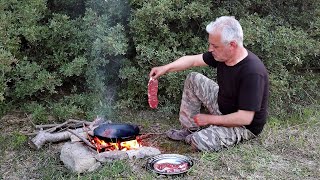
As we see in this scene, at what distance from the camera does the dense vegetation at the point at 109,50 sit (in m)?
5.20

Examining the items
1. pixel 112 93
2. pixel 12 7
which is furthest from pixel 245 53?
pixel 12 7

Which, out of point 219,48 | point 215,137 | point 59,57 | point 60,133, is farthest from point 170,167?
point 59,57

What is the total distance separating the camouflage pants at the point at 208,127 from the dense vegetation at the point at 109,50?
0.59m

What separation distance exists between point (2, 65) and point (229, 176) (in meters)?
2.63

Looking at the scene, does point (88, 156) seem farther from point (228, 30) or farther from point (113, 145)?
point (228, 30)

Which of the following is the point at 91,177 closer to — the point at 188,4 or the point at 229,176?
the point at 229,176

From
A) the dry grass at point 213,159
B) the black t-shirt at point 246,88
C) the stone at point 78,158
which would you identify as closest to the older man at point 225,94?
the black t-shirt at point 246,88

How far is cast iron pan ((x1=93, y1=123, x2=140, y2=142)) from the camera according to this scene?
421 cm

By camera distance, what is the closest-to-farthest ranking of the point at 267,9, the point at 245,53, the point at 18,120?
the point at 245,53
the point at 18,120
the point at 267,9

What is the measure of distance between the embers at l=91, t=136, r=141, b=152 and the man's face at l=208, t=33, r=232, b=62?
1174mm

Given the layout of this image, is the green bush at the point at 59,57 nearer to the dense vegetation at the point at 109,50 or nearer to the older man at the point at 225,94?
the dense vegetation at the point at 109,50

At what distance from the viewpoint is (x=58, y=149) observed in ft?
14.6

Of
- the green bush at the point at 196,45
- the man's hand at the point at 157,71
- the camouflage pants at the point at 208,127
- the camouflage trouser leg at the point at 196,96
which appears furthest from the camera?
the green bush at the point at 196,45

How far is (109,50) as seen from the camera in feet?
16.9
